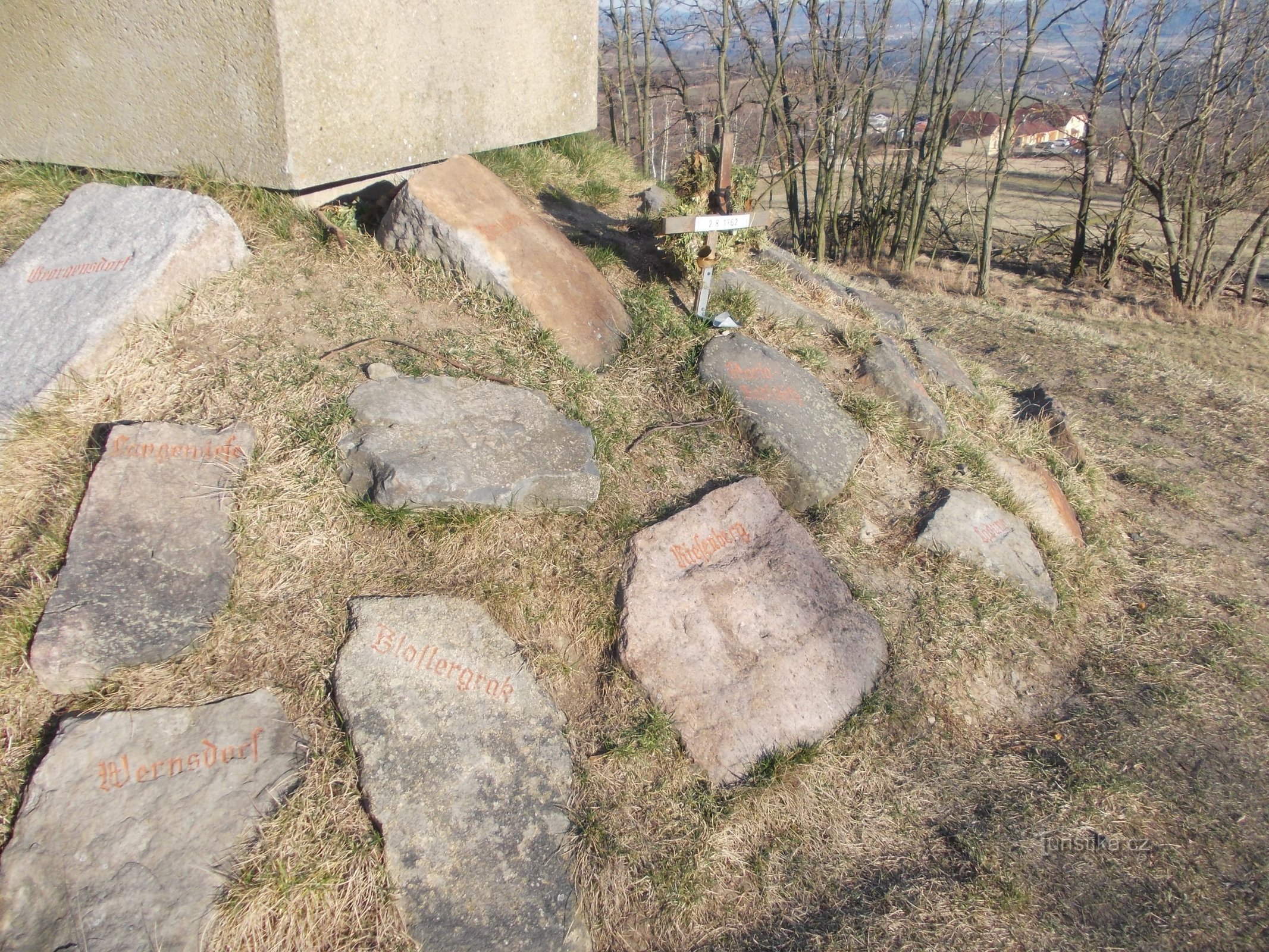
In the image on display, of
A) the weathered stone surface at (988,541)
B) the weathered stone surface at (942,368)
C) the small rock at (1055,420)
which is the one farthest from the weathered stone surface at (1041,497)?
the weathered stone surface at (942,368)

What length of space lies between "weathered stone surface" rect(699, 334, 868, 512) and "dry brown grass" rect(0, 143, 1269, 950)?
0.10 m

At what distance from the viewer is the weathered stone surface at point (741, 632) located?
282 centimetres

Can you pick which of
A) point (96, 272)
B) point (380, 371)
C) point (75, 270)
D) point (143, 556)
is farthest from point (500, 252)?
point (143, 556)

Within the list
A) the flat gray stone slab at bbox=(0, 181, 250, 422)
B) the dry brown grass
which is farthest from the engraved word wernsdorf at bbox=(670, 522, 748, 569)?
the flat gray stone slab at bbox=(0, 181, 250, 422)

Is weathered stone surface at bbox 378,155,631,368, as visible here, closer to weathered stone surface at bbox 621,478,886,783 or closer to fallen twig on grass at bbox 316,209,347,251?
fallen twig on grass at bbox 316,209,347,251

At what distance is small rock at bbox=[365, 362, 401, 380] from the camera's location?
11.0 feet

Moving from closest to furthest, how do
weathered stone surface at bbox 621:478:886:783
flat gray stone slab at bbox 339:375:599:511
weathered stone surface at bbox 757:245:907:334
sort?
weathered stone surface at bbox 621:478:886:783, flat gray stone slab at bbox 339:375:599:511, weathered stone surface at bbox 757:245:907:334

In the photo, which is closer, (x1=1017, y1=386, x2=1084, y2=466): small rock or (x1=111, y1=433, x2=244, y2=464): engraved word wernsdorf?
(x1=111, y1=433, x2=244, y2=464): engraved word wernsdorf

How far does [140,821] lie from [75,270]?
2.63 meters

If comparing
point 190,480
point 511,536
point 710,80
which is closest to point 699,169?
point 511,536

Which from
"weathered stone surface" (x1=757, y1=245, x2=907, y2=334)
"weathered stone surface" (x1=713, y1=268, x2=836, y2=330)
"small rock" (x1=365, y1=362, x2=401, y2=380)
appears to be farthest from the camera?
"weathered stone surface" (x1=757, y1=245, x2=907, y2=334)

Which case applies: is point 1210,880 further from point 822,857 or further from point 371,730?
point 371,730

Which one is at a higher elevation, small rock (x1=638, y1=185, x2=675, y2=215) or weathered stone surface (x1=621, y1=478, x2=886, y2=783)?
small rock (x1=638, y1=185, x2=675, y2=215)

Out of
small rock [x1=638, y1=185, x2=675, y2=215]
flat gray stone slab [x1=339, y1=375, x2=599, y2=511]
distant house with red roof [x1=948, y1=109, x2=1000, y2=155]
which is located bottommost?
flat gray stone slab [x1=339, y1=375, x2=599, y2=511]
